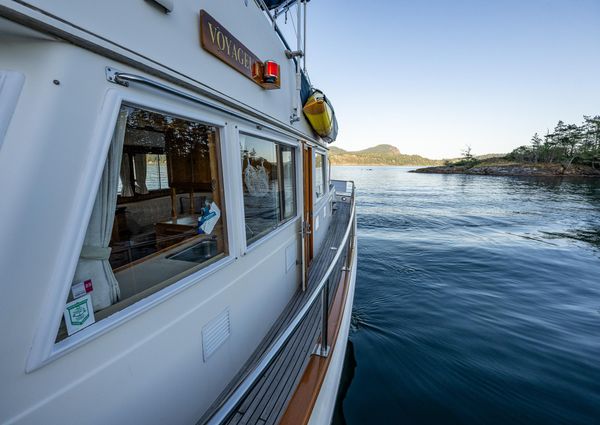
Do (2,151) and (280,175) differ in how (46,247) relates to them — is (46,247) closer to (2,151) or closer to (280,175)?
(2,151)

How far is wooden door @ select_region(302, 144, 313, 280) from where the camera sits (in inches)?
150

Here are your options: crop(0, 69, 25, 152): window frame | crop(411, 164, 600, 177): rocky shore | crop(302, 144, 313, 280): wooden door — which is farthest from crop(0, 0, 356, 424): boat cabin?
crop(411, 164, 600, 177): rocky shore

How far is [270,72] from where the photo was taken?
241cm

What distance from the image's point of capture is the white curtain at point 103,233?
1.23 meters

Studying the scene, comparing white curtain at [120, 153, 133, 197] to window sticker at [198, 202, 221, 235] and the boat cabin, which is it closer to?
the boat cabin

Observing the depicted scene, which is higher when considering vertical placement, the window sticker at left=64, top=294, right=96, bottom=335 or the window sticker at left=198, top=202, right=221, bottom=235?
the window sticker at left=198, top=202, right=221, bottom=235

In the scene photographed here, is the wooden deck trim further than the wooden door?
No

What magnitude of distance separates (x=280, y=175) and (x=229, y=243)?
139 cm

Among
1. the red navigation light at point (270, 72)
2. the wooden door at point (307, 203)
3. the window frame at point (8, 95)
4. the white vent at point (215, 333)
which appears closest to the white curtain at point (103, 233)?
the window frame at point (8, 95)

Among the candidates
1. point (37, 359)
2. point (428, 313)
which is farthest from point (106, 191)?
point (428, 313)

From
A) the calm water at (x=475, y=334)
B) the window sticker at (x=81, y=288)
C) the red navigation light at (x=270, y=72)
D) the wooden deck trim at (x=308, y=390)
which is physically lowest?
the calm water at (x=475, y=334)

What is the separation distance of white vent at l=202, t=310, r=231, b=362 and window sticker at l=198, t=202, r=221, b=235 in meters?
0.62

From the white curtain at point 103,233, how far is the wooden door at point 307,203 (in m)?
2.50

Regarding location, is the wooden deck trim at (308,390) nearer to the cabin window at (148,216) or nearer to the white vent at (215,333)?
the white vent at (215,333)
